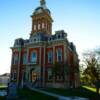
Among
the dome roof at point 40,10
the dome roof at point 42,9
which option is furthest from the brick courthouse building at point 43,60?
the dome roof at point 42,9

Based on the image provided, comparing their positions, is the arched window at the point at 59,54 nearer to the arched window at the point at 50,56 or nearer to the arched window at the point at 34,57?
the arched window at the point at 50,56

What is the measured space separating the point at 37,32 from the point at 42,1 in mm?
12242

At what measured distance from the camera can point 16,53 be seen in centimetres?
4662

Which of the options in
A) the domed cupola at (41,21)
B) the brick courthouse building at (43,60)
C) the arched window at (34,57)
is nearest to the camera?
the brick courthouse building at (43,60)

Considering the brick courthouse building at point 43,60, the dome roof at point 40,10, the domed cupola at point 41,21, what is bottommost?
the brick courthouse building at point 43,60

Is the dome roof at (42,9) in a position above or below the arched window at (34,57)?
above

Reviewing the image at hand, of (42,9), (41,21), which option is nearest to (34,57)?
(41,21)

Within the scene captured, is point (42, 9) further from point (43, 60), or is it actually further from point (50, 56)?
point (43, 60)

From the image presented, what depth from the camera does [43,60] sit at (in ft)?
136

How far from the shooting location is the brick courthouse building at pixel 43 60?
37.6m

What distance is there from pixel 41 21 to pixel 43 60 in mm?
13425

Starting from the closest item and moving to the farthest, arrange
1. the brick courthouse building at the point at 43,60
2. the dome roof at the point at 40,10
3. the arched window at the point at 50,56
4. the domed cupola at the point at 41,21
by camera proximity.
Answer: the brick courthouse building at the point at 43,60 < the arched window at the point at 50,56 < the domed cupola at the point at 41,21 < the dome roof at the point at 40,10

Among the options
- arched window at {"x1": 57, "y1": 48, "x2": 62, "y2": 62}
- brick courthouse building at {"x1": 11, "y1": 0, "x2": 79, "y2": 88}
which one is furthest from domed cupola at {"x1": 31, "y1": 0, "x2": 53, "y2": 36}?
arched window at {"x1": 57, "y1": 48, "x2": 62, "y2": 62}

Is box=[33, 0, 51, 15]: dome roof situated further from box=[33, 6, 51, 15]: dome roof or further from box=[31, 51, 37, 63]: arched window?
box=[31, 51, 37, 63]: arched window
